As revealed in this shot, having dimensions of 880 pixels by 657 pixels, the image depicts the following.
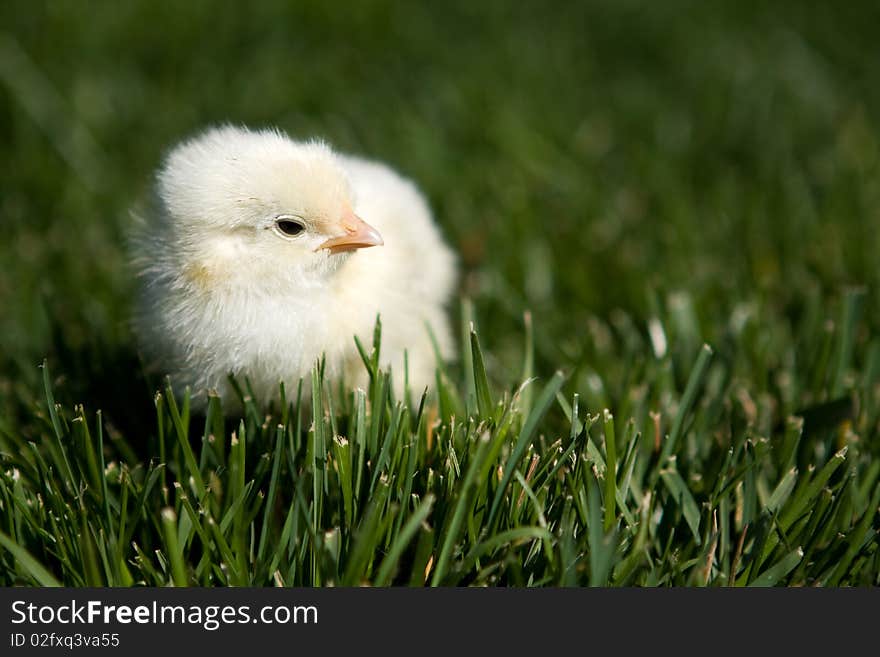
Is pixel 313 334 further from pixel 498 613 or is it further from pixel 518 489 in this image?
pixel 498 613

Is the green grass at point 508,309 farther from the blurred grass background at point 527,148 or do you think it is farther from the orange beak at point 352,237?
the orange beak at point 352,237

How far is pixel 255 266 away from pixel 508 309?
3.77 ft

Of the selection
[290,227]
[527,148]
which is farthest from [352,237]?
[527,148]

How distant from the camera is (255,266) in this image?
1.90 meters

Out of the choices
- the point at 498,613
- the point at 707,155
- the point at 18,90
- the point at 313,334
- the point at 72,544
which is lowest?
the point at 498,613

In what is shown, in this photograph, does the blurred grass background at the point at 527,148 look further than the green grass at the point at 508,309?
Yes

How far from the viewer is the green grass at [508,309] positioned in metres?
1.81

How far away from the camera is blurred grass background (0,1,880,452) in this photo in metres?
2.67

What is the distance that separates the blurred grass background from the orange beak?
72cm

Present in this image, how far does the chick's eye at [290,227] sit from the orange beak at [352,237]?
6cm

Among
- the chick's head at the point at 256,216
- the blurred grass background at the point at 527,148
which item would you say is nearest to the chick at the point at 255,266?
the chick's head at the point at 256,216

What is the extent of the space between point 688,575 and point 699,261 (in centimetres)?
142

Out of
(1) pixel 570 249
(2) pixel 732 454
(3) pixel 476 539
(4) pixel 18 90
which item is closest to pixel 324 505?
(3) pixel 476 539

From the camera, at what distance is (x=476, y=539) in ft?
5.90
